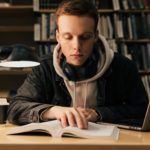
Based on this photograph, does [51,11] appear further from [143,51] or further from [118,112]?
[118,112]

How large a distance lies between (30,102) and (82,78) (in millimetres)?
288

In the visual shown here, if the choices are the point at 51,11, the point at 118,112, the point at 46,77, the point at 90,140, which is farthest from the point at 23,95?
the point at 51,11

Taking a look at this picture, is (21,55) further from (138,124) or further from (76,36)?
(138,124)

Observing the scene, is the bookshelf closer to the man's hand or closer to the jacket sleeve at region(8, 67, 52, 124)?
the jacket sleeve at region(8, 67, 52, 124)

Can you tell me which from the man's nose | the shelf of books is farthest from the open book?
the shelf of books

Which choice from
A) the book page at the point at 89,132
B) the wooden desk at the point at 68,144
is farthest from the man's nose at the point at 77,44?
the wooden desk at the point at 68,144

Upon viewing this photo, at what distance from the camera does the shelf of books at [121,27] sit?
11.1 ft

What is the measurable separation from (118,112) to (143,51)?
216 centimetres

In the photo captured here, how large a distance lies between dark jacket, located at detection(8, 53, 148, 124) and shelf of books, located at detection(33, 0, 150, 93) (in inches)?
68.5

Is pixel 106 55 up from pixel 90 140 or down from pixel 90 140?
up

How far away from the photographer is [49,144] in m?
0.84

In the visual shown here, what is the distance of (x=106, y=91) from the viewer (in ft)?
5.13

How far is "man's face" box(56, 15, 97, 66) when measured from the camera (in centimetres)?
140

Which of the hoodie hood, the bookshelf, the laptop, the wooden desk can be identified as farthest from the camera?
the bookshelf
